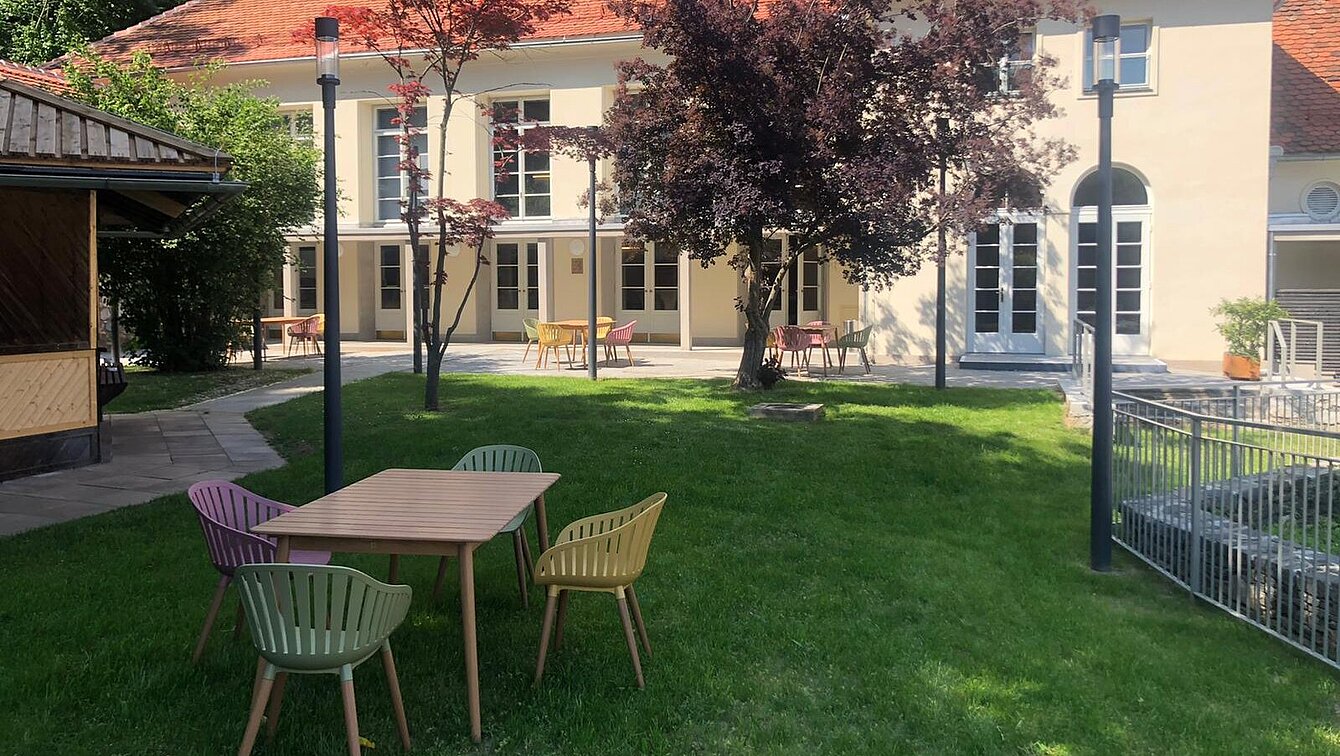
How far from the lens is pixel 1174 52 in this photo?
16.3 m

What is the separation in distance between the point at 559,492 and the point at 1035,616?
3.56 m

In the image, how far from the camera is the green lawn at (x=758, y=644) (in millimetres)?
3717

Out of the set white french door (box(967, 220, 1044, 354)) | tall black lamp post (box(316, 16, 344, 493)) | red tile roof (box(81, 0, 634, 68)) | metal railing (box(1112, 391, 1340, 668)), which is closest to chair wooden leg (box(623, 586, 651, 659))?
tall black lamp post (box(316, 16, 344, 493))


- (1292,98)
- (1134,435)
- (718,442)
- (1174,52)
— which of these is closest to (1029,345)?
(1174,52)

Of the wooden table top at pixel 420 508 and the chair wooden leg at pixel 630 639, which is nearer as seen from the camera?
the wooden table top at pixel 420 508

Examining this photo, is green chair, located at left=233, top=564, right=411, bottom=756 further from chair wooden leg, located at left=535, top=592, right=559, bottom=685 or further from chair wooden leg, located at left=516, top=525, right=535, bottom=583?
chair wooden leg, located at left=516, top=525, right=535, bottom=583

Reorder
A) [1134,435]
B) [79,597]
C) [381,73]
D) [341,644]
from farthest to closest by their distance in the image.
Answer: [381,73] → [1134,435] → [79,597] → [341,644]

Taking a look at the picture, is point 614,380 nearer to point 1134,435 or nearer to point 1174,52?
point 1134,435

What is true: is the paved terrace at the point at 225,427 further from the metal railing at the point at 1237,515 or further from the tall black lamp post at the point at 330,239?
the metal railing at the point at 1237,515

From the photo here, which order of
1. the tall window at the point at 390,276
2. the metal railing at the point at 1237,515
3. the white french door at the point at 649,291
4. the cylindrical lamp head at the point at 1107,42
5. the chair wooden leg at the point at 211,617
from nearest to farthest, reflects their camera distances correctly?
the chair wooden leg at the point at 211,617 < the metal railing at the point at 1237,515 < the cylindrical lamp head at the point at 1107,42 < the white french door at the point at 649,291 < the tall window at the point at 390,276

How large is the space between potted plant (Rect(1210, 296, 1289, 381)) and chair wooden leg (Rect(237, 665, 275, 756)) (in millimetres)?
14068

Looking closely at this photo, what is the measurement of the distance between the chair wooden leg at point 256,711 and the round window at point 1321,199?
1834 centimetres

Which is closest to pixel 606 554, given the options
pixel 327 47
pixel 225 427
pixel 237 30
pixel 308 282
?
pixel 327 47

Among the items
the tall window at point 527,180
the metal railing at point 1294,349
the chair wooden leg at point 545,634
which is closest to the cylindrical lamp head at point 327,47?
the chair wooden leg at point 545,634
